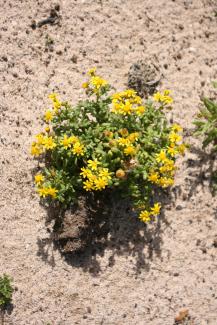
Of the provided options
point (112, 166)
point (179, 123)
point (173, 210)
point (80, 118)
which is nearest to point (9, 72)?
point (80, 118)

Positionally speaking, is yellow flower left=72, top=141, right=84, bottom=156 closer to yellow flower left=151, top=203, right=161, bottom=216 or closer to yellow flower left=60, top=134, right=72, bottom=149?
yellow flower left=60, top=134, right=72, bottom=149

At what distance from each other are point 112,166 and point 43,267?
1.64 metres

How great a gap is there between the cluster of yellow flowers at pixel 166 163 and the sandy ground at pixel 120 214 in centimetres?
57

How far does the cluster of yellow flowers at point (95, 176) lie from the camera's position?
195 inches

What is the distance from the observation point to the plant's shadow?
18.5ft

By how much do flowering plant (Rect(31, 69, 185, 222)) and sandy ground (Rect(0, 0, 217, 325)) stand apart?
1.54 feet

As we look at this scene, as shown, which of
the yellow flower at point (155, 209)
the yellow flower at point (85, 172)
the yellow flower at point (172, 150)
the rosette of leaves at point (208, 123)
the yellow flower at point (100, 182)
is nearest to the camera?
the yellow flower at point (100, 182)

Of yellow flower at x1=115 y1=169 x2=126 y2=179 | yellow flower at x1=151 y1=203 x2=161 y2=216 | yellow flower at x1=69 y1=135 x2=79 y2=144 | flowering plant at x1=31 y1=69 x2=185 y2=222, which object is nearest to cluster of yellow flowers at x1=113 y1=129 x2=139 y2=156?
flowering plant at x1=31 y1=69 x2=185 y2=222

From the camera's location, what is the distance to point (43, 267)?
5684mm

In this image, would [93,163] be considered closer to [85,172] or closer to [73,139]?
[85,172]

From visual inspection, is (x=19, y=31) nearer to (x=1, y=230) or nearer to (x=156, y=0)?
(x=156, y=0)

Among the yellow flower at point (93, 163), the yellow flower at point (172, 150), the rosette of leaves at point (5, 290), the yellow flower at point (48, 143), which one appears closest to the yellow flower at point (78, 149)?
the yellow flower at point (93, 163)

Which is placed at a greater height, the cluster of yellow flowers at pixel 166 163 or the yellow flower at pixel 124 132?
the yellow flower at pixel 124 132

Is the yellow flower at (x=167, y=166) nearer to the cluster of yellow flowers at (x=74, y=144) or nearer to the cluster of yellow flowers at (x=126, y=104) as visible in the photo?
the cluster of yellow flowers at (x=126, y=104)
